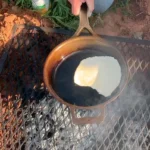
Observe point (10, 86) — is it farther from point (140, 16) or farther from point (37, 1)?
point (140, 16)

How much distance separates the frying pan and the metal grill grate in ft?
0.64

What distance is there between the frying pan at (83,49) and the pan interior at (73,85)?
20 mm

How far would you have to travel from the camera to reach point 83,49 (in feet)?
6.72

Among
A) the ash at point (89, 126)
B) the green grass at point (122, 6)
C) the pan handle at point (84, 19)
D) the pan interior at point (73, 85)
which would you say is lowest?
the ash at point (89, 126)

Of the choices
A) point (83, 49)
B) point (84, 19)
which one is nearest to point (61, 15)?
point (83, 49)

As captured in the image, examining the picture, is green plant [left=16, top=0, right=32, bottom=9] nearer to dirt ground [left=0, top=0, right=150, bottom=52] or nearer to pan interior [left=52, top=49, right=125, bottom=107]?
dirt ground [left=0, top=0, right=150, bottom=52]

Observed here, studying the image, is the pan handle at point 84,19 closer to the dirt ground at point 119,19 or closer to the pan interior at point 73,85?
the pan interior at point 73,85

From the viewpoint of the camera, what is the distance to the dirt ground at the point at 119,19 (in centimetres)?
251

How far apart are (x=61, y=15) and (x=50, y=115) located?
0.82 meters

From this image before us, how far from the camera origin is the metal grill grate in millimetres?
2090

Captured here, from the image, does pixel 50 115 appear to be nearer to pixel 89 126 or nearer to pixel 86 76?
pixel 89 126

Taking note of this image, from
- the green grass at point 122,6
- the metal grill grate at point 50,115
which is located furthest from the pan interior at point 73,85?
the green grass at point 122,6

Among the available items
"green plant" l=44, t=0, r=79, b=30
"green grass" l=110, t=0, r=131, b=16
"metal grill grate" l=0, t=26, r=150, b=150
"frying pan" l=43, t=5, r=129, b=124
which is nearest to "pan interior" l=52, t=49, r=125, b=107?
"frying pan" l=43, t=5, r=129, b=124

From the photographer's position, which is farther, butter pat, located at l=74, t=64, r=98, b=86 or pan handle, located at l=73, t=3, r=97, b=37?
butter pat, located at l=74, t=64, r=98, b=86
